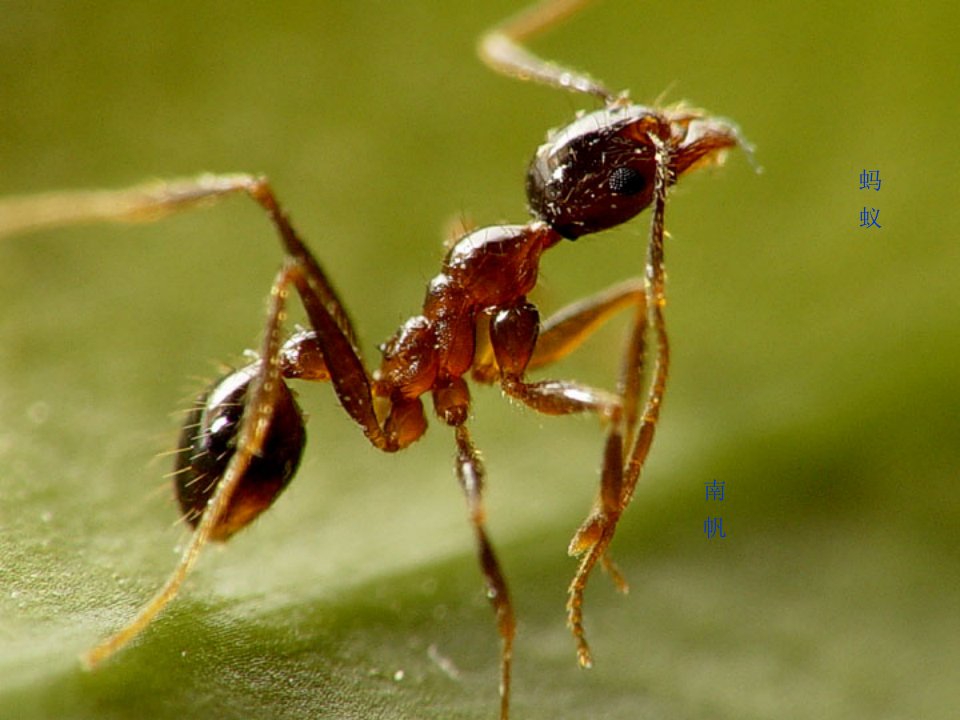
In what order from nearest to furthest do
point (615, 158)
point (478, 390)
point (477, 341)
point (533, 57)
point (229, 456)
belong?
point (229, 456)
point (615, 158)
point (477, 341)
point (533, 57)
point (478, 390)

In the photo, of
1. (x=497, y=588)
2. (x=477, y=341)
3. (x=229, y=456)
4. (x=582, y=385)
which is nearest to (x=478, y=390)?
(x=477, y=341)

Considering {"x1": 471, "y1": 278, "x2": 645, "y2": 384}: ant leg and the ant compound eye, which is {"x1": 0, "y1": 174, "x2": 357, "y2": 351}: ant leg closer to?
{"x1": 471, "y1": 278, "x2": 645, "y2": 384}: ant leg

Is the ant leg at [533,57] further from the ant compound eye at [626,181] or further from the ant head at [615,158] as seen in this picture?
the ant compound eye at [626,181]

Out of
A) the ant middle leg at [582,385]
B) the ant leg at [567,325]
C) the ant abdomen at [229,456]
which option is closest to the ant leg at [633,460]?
the ant middle leg at [582,385]

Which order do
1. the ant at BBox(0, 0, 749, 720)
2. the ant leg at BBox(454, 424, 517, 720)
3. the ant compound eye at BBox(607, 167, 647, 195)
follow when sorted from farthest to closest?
the ant compound eye at BBox(607, 167, 647, 195) → the ant at BBox(0, 0, 749, 720) → the ant leg at BBox(454, 424, 517, 720)

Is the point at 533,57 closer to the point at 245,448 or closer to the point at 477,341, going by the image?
the point at 477,341

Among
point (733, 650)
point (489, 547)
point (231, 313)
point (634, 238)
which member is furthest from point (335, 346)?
point (634, 238)

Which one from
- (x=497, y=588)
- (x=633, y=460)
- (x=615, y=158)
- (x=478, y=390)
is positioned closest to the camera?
(x=497, y=588)

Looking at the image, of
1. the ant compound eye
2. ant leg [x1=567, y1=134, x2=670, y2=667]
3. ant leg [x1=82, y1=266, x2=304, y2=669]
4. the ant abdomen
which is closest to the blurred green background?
ant leg [x1=82, y1=266, x2=304, y2=669]
